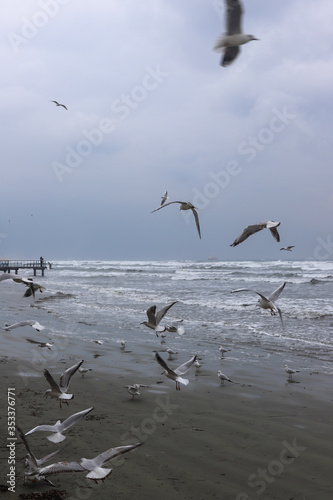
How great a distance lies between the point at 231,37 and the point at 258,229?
5.90ft

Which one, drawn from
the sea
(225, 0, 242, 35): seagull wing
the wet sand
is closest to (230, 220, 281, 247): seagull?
(225, 0, 242, 35): seagull wing

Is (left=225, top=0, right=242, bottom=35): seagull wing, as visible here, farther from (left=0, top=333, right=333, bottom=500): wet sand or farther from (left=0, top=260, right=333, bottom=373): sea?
(left=0, top=260, right=333, bottom=373): sea

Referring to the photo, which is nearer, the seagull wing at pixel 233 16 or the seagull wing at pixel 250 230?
the seagull wing at pixel 233 16

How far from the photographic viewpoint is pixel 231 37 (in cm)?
360

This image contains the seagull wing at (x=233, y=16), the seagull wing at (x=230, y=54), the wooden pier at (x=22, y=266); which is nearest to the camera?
the seagull wing at (x=233, y=16)

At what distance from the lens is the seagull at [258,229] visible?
4.23 m

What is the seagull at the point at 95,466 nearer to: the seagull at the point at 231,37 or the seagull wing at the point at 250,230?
the seagull wing at the point at 250,230

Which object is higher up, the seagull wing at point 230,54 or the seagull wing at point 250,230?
the seagull wing at point 230,54

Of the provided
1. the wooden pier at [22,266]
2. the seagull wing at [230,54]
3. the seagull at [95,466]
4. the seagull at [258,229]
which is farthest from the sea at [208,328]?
the wooden pier at [22,266]

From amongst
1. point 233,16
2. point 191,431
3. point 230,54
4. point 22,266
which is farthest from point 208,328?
point 22,266

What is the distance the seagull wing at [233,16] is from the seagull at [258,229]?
175 centimetres

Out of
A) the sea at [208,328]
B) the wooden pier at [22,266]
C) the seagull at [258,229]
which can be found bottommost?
the sea at [208,328]

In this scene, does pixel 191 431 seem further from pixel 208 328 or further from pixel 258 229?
pixel 208 328

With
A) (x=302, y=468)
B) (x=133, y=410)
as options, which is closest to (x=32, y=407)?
(x=133, y=410)
